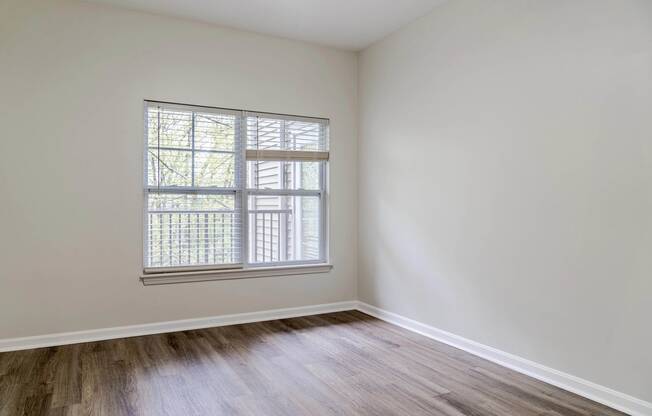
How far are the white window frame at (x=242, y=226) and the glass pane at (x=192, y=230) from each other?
0.05m

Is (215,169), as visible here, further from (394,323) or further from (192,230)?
(394,323)

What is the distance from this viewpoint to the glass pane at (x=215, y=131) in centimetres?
385

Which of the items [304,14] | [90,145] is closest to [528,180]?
[304,14]

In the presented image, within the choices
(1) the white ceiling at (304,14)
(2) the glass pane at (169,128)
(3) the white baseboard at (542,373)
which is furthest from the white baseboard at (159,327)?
(1) the white ceiling at (304,14)

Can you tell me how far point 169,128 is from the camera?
3.74m

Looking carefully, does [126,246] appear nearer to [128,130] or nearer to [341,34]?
[128,130]

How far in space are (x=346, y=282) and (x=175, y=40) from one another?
9.25 feet

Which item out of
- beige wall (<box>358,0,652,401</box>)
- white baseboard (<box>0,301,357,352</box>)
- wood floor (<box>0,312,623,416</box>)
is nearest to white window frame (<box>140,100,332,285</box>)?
white baseboard (<box>0,301,357,352</box>)

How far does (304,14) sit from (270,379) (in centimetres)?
287

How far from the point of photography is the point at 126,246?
11.7 ft

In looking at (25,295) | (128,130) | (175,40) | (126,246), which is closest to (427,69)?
(175,40)

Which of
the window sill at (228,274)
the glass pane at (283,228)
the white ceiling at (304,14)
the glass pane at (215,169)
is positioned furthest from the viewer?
the glass pane at (283,228)

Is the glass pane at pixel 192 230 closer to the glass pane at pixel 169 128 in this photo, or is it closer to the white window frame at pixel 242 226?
the white window frame at pixel 242 226

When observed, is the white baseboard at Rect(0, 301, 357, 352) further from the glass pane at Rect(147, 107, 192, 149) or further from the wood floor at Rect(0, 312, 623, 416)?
the glass pane at Rect(147, 107, 192, 149)
